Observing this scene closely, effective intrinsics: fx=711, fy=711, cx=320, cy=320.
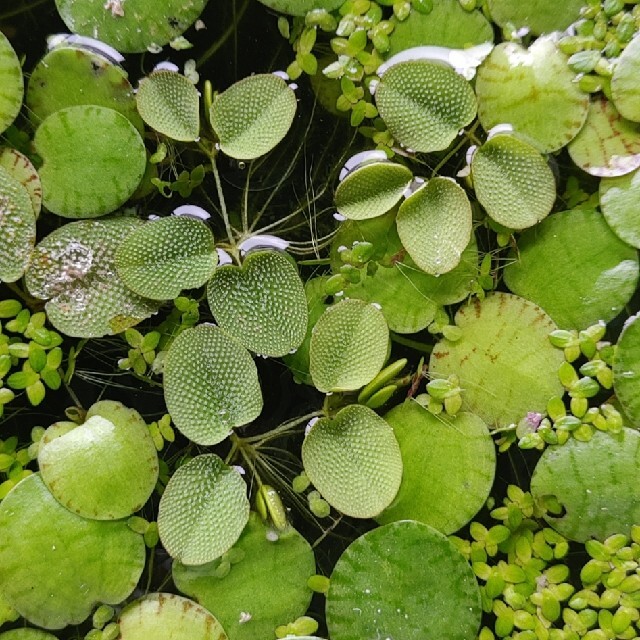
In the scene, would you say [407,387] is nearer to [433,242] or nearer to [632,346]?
[433,242]

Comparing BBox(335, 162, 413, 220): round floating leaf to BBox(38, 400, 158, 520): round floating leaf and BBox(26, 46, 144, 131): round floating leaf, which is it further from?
BBox(38, 400, 158, 520): round floating leaf

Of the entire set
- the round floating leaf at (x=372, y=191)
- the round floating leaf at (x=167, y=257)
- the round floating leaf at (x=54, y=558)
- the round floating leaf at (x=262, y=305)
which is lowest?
the round floating leaf at (x=54, y=558)

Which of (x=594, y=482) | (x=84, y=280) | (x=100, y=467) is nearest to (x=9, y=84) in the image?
(x=84, y=280)

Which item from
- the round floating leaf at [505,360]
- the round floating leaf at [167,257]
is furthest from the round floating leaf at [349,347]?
the round floating leaf at [167,257]

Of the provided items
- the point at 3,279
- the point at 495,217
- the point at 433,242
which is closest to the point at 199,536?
the point at 3,279

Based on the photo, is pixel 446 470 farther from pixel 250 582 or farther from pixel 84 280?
pixel 84 280

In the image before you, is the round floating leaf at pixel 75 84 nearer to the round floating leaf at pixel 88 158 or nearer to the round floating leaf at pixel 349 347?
the round floating leaf at pixel 88 158
